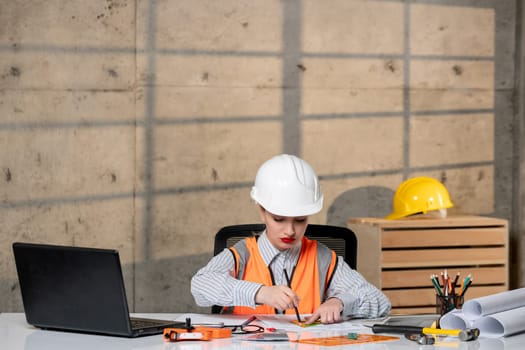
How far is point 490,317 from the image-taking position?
7.91ft

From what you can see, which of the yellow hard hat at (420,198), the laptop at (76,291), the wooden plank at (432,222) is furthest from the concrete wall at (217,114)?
the laptop at (76,291)

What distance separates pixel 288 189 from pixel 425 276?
2.13m

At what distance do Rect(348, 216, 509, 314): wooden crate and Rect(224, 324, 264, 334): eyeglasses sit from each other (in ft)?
7.24

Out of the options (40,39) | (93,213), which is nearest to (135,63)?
(40,39)

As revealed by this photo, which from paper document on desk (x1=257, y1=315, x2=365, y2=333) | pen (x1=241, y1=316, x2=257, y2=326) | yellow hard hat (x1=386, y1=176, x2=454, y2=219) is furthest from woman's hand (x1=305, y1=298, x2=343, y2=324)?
yellow hard hat (x1=386, y1=176, x2=454, y2=219)

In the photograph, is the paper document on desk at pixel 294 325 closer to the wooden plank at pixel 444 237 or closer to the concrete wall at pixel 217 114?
the wooden plank at pixel 444 237

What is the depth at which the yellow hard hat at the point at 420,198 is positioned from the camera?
15.9 ft

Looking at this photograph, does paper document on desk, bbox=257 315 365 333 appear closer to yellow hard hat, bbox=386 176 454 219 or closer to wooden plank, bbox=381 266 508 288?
wooden plank, bbox=381 266 508 288

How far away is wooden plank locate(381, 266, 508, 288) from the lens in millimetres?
4668

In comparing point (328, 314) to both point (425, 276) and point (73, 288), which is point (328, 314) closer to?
point (73, 288)

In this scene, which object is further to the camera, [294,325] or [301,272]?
[301,272]

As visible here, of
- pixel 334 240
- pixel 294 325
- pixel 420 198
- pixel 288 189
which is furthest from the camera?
pixel 420 198

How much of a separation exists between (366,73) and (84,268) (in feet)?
10.9

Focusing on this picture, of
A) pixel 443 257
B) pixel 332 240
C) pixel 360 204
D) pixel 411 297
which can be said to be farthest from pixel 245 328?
pixel 360 204
